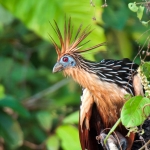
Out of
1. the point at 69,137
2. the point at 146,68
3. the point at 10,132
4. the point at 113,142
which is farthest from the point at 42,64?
the point at 146,68

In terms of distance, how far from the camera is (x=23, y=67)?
7.22 meters

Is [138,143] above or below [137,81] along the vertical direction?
below

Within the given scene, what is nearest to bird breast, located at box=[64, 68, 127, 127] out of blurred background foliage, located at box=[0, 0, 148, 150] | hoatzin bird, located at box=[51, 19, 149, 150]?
hoatzin bird, located at box=[51, 19, 149, 150]

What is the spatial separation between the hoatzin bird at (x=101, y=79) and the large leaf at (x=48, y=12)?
2.17 ft

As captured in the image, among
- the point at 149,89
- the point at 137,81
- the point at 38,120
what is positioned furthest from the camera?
the point at 38,120

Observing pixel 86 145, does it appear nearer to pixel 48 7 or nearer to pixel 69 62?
pixel 69 62

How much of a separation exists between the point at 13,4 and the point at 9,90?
2257 mm

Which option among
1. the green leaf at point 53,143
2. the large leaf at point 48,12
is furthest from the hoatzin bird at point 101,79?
the green leaf at point 53,143

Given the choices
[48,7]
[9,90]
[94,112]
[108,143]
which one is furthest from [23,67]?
[108,143]

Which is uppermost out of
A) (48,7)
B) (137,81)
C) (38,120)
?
(48,7)

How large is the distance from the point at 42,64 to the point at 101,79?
347cm

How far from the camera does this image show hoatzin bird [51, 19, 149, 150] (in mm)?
3979

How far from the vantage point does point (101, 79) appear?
4.03 metres

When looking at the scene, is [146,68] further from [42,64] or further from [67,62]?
[42,64]
